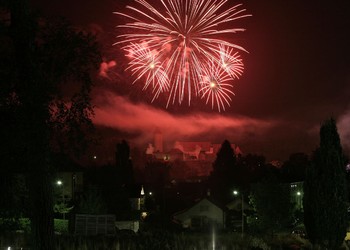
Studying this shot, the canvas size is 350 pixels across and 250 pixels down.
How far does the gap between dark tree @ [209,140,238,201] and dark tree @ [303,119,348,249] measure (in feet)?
222

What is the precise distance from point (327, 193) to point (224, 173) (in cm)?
7204

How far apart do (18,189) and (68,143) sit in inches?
110

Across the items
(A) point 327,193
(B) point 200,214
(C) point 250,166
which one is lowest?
(B) point 200,214

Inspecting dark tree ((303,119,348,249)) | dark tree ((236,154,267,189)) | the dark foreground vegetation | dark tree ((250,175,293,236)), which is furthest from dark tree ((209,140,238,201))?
the dark foreground vegetation

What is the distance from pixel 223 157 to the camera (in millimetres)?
102438

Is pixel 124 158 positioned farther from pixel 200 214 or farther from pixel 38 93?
pixel 38 93

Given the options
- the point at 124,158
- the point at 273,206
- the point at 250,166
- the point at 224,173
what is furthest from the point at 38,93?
the point at 250,166

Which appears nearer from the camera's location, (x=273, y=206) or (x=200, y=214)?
(x=273, y=206)

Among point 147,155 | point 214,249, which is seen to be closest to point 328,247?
point 214,249

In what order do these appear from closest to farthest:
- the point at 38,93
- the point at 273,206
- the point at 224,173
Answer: the point at 38,93 → the point at 273,206 → the point at 224,173

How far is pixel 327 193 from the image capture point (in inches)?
1160

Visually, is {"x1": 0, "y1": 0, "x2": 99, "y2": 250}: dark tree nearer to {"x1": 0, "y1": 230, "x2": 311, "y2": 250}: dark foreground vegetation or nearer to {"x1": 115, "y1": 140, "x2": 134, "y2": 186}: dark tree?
{"x1": 0, "y1": 230, "x2": 311, "y2": 250}: dark foreground vegetation

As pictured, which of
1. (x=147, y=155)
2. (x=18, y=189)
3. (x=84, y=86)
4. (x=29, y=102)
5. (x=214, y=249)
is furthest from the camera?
(x=147, y=155)

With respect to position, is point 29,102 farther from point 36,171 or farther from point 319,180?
point 319,180
